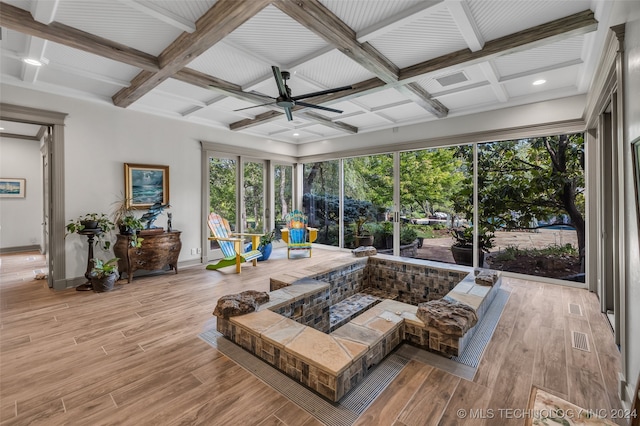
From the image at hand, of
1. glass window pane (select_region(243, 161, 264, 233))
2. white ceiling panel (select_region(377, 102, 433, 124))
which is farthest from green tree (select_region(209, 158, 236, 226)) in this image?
white ceiling panel (select_region(377, 102, 433, 124))

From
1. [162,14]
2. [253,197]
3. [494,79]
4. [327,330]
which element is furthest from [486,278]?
[253,197]

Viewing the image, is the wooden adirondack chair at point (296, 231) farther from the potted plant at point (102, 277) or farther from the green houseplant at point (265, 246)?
the potted plant at point (102, 277)

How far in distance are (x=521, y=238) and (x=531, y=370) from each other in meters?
3.09

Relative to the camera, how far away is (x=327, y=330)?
3.23m

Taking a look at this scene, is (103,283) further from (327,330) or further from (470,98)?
(470,98)

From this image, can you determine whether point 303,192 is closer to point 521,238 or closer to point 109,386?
point 521,238

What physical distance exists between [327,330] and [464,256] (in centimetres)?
317

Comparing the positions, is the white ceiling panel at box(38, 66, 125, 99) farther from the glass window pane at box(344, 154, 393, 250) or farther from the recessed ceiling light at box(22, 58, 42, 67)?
the glass window pane at box(344, 154, 393, 250)

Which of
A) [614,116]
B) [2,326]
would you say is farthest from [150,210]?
[614,116]

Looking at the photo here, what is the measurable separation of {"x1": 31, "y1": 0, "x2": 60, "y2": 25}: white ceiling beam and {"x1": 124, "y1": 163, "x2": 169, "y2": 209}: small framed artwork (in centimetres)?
253

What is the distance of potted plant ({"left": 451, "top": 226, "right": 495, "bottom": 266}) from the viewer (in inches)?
191

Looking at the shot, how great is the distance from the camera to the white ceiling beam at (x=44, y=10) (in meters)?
2.20

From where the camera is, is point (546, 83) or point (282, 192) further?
point (282, 192)

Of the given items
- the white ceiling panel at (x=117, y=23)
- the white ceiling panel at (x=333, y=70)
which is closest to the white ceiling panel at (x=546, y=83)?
the white ceiling panel at (x=333, y=70)
